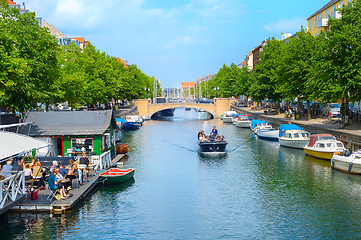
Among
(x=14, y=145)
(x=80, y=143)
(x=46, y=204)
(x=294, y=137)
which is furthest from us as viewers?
(x=294, y=137)

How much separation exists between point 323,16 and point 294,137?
4082cm

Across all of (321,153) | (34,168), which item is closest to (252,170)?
(321,153)

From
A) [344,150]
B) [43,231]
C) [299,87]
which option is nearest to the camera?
[43,231]

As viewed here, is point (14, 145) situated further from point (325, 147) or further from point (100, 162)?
point (325, 147)

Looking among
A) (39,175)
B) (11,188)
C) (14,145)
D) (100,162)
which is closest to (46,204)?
(11,188)

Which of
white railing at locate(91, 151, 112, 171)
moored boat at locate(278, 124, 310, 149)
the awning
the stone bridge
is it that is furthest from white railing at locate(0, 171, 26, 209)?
the stone bridge

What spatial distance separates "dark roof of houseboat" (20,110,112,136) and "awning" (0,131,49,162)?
11190mm

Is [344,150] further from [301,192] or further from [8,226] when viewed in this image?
[8,226]

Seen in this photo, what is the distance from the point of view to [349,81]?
40.2 metres

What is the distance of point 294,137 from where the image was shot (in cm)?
4697

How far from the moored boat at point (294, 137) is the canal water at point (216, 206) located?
24.4ft

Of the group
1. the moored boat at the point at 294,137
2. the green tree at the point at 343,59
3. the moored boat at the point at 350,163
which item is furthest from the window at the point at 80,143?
the green tree at the point at 343,59

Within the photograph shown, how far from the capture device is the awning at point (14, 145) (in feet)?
61.0

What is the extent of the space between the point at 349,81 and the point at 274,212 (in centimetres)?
2338
